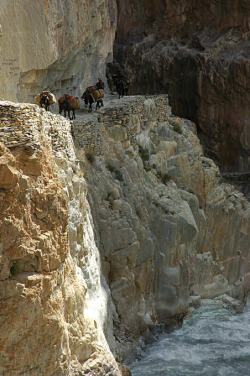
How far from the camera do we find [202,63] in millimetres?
41094

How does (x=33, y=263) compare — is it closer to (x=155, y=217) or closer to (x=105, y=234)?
(x=105, y=234)

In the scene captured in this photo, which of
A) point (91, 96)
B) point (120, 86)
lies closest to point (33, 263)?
point (91, 96)

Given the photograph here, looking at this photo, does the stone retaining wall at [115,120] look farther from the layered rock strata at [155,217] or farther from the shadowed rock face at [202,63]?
the shadowed rock face at [202,63]

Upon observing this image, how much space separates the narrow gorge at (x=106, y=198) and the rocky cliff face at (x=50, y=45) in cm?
7

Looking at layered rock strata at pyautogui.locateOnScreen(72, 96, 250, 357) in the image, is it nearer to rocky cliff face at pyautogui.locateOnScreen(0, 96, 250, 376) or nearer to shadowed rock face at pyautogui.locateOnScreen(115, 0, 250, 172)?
rocky cliff face at pyautogui.locateOnScreen(0, 96, 250, 376)

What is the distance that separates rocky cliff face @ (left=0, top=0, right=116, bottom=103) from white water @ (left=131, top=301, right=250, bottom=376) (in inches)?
376

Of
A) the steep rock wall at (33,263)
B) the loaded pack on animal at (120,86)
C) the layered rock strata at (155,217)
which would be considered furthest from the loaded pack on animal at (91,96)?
the steep rock wall at (33,263)

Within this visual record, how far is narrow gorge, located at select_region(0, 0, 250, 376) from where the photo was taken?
13.1 meters

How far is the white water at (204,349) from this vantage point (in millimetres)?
22297

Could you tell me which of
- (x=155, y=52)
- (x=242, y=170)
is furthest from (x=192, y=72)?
(x=242, y=170)

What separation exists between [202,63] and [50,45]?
62.3 ft

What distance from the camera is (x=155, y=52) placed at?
42969mm

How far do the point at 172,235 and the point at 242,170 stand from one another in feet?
54.7

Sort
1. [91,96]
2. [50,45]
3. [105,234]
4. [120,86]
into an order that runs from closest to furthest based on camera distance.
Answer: [105,234], [50,45], [91,96], [120,86]
